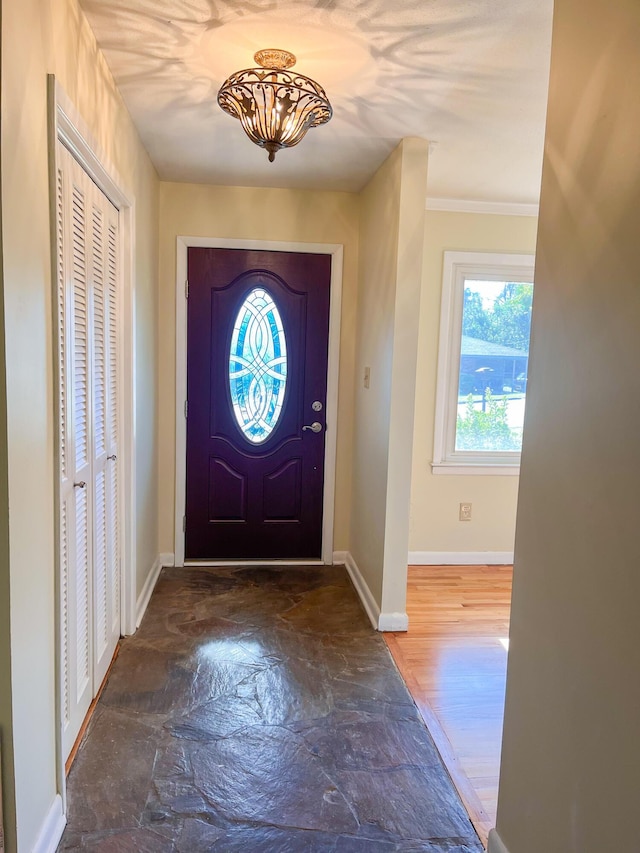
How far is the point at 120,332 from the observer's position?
260cm

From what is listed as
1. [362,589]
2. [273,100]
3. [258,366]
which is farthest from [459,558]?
[273,100]

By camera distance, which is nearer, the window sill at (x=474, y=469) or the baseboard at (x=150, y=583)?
the baseboard at (x=150, y=583)

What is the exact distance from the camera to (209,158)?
3010mm

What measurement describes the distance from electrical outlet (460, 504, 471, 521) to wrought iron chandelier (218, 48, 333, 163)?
263 centimetres

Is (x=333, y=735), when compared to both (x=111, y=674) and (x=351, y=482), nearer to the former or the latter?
(x=111, y=674)

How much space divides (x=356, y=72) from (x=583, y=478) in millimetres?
1690

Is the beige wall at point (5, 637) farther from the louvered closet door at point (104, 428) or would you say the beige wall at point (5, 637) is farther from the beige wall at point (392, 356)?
the beige wall at point (392, 356)

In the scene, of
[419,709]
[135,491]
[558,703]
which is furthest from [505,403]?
[558,703]

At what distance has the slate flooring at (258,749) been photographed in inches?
65.2

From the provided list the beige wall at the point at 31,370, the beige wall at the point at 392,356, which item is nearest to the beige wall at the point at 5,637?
the beige wall at the point at 31,370

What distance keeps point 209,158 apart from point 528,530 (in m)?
2.52

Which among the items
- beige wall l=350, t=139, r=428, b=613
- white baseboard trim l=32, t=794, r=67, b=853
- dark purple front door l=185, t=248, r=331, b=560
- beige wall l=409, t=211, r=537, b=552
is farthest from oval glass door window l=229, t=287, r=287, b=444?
white baseboard trim l=32, t=794, r=67, b=853

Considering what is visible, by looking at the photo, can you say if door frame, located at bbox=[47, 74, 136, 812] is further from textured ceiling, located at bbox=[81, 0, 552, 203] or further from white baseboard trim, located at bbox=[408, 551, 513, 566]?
white baseboard trim, located at bbox=[408, 551, 513, 566]

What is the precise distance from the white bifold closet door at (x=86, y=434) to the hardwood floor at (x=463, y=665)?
1.30m
